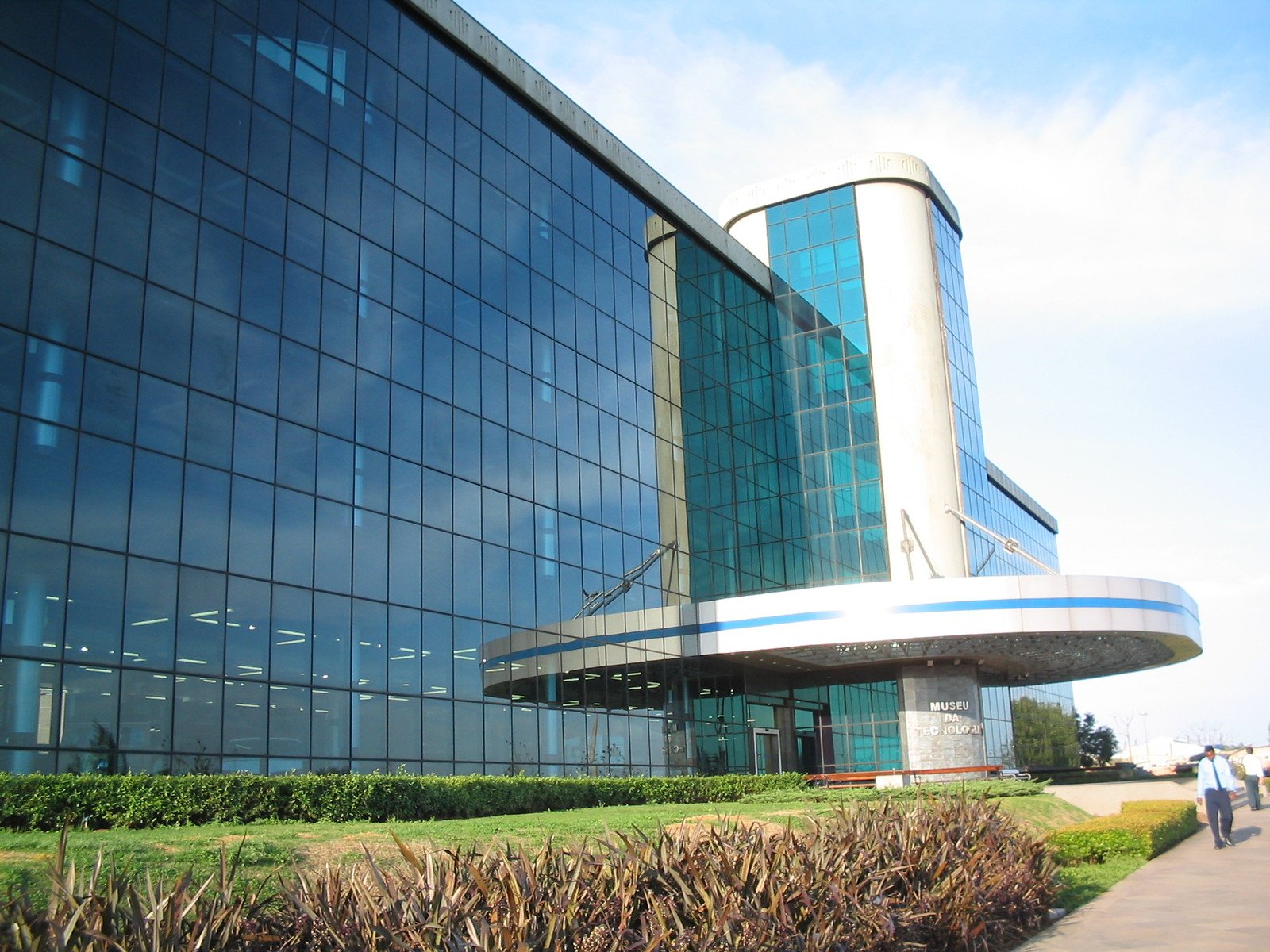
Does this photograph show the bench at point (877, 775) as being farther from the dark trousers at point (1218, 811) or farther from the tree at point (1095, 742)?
the tree at point (1095, 742)

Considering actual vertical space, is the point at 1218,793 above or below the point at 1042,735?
below

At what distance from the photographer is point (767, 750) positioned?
146 ft

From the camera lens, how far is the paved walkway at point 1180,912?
11.3 metres

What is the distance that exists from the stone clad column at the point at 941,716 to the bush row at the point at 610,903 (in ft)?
102

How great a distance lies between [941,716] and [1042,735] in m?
30.8

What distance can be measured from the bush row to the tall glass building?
41.1 feet

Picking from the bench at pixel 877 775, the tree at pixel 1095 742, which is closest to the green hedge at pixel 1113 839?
the bench at pixel 877 775

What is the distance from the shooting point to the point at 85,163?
858 inches

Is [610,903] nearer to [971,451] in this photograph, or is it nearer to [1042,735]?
[971,451]

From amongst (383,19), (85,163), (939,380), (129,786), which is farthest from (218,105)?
(939,380)

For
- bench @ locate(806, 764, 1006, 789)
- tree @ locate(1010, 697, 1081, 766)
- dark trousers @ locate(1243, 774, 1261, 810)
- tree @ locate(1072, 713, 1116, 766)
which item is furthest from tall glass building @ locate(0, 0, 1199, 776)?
tree @ locate(1072, 713, 1116, 766)

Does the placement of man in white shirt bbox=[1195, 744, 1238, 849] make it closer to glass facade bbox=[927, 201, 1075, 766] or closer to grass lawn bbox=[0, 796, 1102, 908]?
grass lawn bbox=[0, 796, 1102, 908]

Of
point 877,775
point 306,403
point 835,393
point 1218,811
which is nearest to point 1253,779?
point 1218,811

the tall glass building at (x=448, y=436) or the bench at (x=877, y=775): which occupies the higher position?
the tall glass building at (x=448, y=436)
